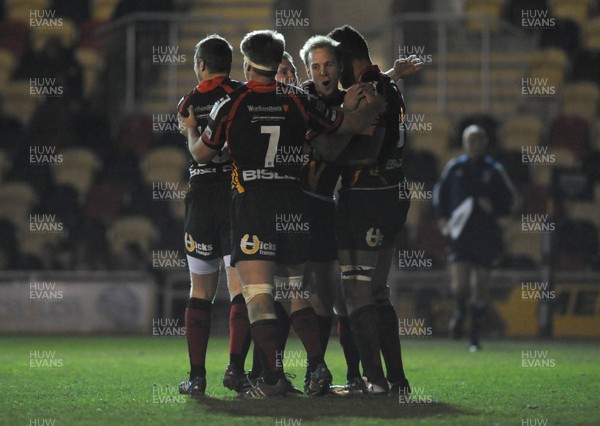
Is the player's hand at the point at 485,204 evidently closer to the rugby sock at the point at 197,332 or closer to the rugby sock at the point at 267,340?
the rugby sock at the point at 197,332

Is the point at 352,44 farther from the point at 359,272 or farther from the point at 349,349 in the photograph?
the point at 349,349

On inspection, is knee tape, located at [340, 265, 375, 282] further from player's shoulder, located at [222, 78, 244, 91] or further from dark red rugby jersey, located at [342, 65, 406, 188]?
player's shoulder, located at [222, 78, 244, 91]

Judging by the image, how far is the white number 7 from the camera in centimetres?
681

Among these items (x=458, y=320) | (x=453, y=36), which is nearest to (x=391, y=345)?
(x=458, y=320)

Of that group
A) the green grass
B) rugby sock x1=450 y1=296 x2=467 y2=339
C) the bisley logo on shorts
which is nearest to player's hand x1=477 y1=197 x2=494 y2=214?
rugby sock x1=450 y1=296 x2=467 y2=339

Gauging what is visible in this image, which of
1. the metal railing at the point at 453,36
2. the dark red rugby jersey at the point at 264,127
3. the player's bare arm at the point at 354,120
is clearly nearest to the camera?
the dark red rugby jersey at the point at 264,127

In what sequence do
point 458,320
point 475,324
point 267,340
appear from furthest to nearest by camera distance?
point 458,320 < point 475,324 < point 267,340

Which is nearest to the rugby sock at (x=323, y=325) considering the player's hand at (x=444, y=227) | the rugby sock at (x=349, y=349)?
the rugby sock at (x=349, y=349)

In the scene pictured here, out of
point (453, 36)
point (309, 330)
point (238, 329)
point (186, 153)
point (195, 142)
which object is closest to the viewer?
point (195, 142)

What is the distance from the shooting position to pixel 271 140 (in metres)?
6.81

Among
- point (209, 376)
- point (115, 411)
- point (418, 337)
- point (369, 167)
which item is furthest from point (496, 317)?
point (115, 411)

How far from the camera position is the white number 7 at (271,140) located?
681 centimetres

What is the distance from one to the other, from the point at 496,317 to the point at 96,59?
27.9 feet

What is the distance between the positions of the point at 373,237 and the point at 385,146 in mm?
564
